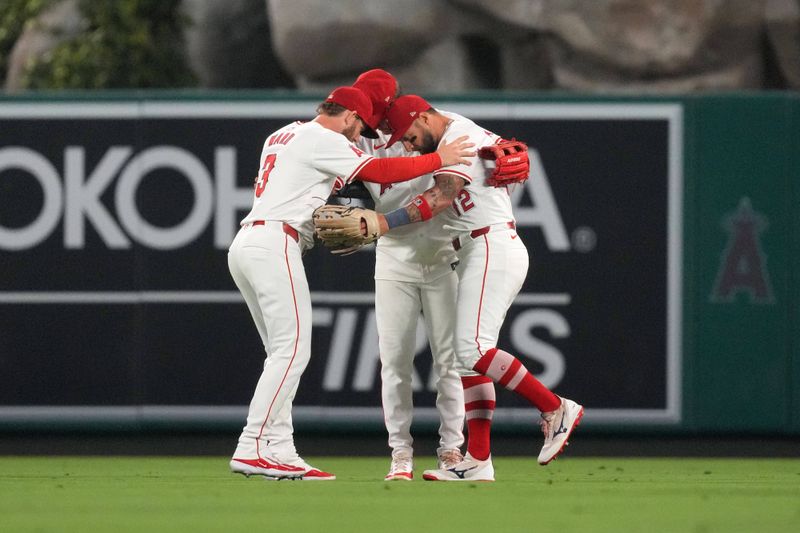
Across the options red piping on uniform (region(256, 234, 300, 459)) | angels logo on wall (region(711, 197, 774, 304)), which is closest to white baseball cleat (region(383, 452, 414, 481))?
red piping on uniform (region(256, 234, 300, 459))

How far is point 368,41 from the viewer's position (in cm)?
1458

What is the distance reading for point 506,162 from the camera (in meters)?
6.55

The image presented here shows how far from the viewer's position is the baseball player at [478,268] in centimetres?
645

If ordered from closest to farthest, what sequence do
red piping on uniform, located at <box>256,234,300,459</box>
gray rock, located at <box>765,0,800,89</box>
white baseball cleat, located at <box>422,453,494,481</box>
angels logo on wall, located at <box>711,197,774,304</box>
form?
red piping on uniform, located at <box>256,234,300,459</box>, white baseball cleat, located at <box>422,453,494,481</box>, angels logo on wall, located at <box>711,197,774,304</box>, gray rock, located at <box>765,0,800,89</box>

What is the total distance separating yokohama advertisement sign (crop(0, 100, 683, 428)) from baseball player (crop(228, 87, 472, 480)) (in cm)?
263

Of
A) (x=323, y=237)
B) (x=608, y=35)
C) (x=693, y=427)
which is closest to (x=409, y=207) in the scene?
(x=323, y=237)

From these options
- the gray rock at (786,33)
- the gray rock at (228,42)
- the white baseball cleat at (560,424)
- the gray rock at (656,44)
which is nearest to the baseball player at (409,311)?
the white baseball cleat at (560,424)

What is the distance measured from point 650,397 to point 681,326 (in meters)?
0.51

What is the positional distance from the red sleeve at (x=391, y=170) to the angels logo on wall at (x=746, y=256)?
3.41 m

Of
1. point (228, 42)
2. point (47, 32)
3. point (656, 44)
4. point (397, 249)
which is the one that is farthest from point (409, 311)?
point (47, 32)

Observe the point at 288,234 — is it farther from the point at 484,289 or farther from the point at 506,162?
the point at 506,162

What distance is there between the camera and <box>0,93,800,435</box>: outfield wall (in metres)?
→ 9.10

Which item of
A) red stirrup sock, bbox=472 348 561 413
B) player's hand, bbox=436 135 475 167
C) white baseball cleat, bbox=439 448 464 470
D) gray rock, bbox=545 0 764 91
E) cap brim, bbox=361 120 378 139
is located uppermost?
gray rock, bbox=545 0 764 91

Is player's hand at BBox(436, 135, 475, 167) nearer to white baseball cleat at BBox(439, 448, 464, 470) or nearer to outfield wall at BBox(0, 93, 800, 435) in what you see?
white baseball cleat at BBox(439, 448, 464, 470)
